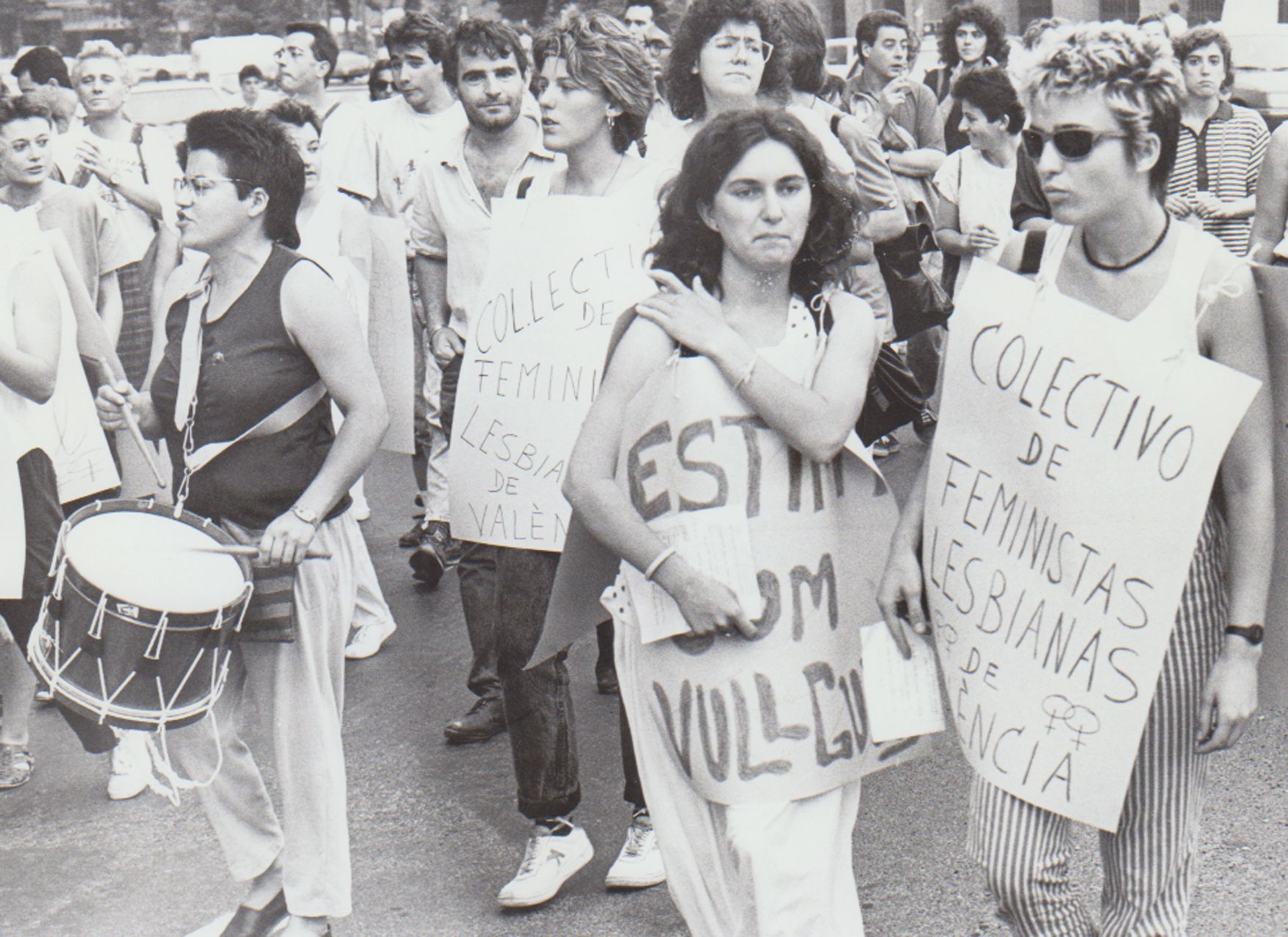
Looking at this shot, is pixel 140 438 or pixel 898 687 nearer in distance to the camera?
pixel 898 687

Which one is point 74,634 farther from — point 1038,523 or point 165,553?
point 1038,523

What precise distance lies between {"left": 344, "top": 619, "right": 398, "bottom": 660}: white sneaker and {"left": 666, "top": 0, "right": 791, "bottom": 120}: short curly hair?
2421mm

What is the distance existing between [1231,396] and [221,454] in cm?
214

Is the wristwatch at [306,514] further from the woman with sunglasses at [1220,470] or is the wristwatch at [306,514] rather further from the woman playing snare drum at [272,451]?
the woman with sunglasses at [1220,470]

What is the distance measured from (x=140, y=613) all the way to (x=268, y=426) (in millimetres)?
554

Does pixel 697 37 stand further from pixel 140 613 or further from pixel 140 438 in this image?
pixel 140 613

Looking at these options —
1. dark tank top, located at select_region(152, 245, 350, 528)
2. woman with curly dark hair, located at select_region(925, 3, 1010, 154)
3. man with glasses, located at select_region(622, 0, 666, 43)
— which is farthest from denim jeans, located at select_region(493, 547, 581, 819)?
woman with curly dark hair, located at select_region(925, 3, 1010, 154)

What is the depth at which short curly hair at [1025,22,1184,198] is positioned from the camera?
2600mm

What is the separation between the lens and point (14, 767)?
17.0ft

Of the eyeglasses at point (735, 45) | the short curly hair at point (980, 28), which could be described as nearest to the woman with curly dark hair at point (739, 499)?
the eyeglasses at point (735, 45)

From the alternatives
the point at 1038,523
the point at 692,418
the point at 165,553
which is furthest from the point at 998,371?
the point at 165,553

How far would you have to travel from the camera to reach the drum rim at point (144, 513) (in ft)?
11.0

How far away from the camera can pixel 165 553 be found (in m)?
3.43

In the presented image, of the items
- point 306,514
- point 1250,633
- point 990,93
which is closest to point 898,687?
point 1250,633
